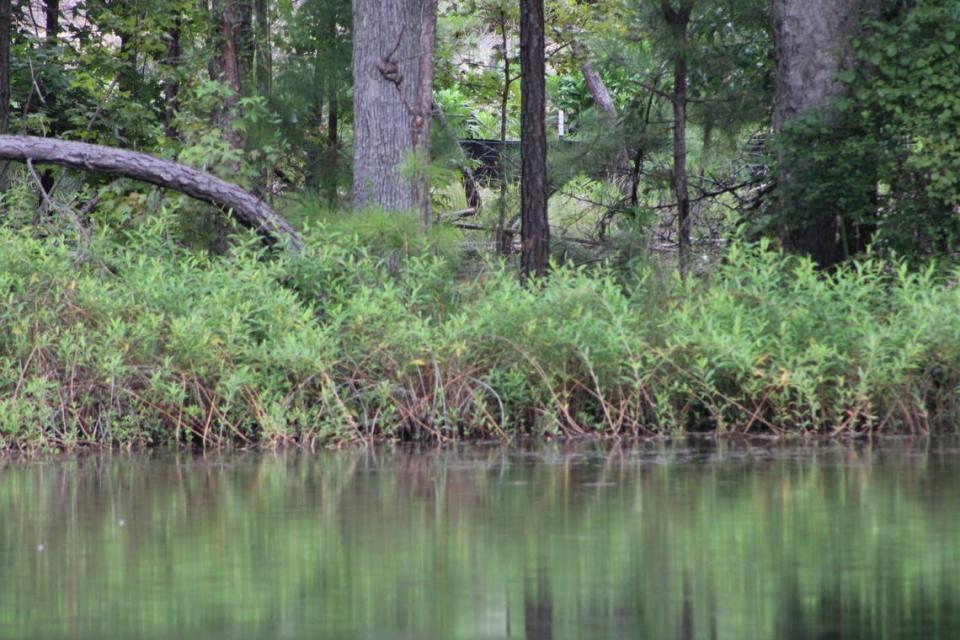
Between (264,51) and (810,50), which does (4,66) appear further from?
(810,50)

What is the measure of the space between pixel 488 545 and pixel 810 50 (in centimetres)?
1046

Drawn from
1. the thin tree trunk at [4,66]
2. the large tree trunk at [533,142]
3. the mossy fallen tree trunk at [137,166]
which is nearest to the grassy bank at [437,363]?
the mossy fallen tree trunk at [137,166]

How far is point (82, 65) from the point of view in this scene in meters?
21.5

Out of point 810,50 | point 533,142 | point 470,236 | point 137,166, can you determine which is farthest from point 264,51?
point 810,50

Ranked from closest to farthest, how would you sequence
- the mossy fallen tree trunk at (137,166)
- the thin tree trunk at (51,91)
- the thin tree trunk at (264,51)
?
the mossy fallen tree trunk at (137,166)
the thin tree trunk at (264,51)
the thin tree trunk at (51,91)

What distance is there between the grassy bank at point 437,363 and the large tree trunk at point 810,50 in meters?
4.62

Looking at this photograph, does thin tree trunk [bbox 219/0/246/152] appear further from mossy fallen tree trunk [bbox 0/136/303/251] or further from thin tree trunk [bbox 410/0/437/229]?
mossy fallen tree trunk [bbox 0/136/303/251]

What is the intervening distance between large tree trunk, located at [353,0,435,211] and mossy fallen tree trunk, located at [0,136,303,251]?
225 centimetres

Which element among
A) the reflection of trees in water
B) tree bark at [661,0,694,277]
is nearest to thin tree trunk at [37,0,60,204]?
tree bark at [661,0,694,277]

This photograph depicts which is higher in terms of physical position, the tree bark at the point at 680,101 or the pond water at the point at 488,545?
the tree bark at the point at 680,101

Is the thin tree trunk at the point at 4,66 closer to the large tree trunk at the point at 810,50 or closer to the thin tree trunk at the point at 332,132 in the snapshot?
the thin tree trunk at the point at 332,132

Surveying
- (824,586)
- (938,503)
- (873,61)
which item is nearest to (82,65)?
(873,61)

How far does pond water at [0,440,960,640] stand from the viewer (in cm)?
539

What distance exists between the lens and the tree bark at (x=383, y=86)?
16250 millimetres
